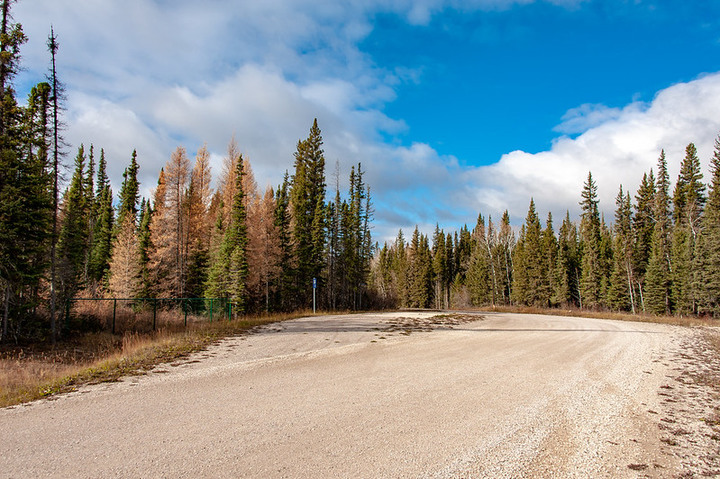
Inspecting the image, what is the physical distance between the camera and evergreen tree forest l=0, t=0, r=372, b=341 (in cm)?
1667

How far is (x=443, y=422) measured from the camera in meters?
5.29

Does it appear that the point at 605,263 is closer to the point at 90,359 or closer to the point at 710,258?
the point at 710,258

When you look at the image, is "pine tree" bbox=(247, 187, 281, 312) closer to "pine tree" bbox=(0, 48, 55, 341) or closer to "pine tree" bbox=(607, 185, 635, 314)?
"pine tree" bbox=(0, 48, 55, 341)

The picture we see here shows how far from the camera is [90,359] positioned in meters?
12.8

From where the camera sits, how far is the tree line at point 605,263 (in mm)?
41375

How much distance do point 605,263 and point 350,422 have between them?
61.2m

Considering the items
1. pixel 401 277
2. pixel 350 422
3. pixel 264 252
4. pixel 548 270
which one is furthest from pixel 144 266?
pixel 548 270

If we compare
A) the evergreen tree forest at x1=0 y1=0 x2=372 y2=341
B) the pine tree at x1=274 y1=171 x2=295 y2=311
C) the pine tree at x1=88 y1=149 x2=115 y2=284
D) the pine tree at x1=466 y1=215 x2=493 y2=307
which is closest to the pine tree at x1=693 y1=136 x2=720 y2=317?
the pine tree at x1=466 y1=215 x2=493 y2=307

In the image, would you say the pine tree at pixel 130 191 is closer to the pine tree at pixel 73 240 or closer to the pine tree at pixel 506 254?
the pine tree at pixel 73 240

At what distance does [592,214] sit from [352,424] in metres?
64.0

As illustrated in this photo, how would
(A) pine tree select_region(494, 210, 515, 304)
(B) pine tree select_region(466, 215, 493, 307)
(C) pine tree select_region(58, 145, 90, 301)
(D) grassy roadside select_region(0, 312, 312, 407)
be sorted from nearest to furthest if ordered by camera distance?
(D) grassy roadside select_region(0, 312, 312, 407), (C) pine tree select_region(58, 145, 90, 301), (B) pine tree select_region(466, 215, 493, 307), (A) pine tree select_region(494, 210, 515, 304)

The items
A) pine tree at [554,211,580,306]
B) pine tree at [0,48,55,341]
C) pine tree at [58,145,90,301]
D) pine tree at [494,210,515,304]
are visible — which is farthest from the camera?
pine tree at [494,210,515,304]

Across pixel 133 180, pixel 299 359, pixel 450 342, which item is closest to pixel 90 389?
pixel 299 359

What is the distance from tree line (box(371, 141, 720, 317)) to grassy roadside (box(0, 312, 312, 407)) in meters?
41.5
